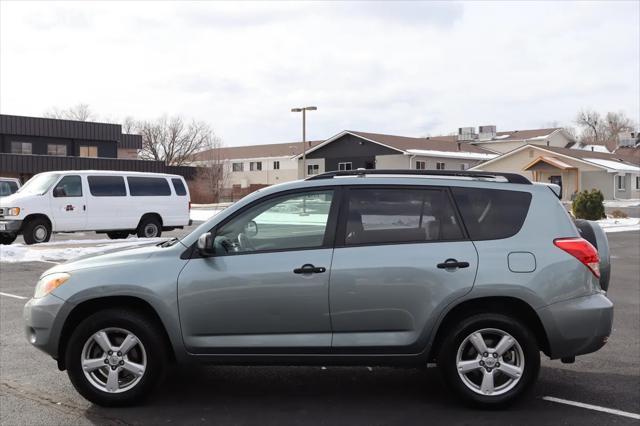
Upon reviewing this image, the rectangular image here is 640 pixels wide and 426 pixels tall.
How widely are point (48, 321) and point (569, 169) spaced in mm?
51360

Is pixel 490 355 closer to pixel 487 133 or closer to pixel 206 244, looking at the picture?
pixel 206 244

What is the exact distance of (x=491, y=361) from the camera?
485cm

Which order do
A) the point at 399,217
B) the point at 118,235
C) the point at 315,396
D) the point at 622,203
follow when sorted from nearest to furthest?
the point at 399,217 < the point at 315,396 < the point at 118,235 < the point at 622,203

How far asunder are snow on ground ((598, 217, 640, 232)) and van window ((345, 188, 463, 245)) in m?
24.6

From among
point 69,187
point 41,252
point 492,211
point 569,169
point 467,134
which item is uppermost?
point 467,134

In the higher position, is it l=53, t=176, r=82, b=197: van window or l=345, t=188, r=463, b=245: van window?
l=53, t=176, r=82, b=197: van window

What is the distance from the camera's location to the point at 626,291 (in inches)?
427

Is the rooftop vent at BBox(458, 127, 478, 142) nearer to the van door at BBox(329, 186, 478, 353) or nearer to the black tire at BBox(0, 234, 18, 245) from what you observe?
the black tire at BBox(0, 234, 18, 245)

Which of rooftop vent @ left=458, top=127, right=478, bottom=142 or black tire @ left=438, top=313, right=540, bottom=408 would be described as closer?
black tire @ left=438, top=313, right=540, bottom=408

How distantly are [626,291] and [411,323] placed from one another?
296 inches

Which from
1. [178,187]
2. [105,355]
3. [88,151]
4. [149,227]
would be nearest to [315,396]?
[105,355]

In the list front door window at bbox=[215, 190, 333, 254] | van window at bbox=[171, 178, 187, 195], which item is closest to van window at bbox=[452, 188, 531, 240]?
front door window at bbox=[215, 190, 333, 254]

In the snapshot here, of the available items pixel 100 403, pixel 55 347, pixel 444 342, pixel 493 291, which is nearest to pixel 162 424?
pixel 100 403

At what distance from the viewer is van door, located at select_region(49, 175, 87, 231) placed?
17.7 meters
